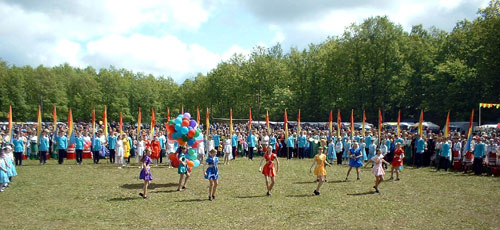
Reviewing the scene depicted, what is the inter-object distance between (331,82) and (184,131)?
155ft

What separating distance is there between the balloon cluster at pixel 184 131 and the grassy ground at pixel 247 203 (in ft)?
6.53

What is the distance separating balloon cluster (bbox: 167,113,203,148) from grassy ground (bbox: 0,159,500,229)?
6.53 feet

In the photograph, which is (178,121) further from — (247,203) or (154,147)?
(154,147)

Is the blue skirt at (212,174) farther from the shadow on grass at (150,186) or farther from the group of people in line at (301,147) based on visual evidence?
the shadow on grass at (150,186)

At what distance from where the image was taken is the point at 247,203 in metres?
13.6

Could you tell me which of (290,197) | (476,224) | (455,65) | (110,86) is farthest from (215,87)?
(476,224)

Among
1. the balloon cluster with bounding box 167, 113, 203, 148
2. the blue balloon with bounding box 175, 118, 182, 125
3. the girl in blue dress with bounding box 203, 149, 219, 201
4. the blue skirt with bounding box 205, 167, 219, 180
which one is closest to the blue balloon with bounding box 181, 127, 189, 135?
the balloon cluster with bounding box 167, 113, 203, 148

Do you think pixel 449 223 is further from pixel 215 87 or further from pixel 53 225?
pixel 215 87

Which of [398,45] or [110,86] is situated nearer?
[398,45]

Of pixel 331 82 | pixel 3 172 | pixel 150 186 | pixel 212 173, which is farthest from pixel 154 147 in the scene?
pixel 331 82

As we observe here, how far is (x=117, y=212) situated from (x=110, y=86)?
65.5 meters

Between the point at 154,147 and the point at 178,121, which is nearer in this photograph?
the point at 178,121

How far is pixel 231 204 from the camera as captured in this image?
44.3 feet

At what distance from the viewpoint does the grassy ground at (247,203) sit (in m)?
11.1
